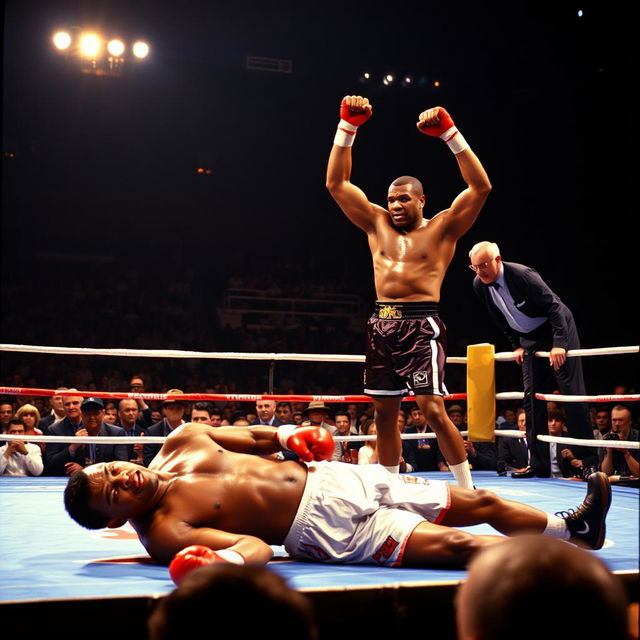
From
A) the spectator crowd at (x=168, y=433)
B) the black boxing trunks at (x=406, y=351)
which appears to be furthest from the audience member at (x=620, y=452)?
the black boxing trunks at (x=406, y=351)

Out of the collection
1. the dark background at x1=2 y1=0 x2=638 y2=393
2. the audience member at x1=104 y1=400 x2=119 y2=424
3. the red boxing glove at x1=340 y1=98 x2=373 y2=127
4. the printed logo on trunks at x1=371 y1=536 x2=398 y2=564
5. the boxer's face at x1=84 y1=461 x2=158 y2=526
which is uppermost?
the dark background at x1=2 y1=0 x2=638 y2=393

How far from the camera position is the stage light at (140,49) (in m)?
7.91

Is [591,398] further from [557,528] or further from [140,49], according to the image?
[140,49]

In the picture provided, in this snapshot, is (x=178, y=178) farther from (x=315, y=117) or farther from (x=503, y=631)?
(x=503, y=631)

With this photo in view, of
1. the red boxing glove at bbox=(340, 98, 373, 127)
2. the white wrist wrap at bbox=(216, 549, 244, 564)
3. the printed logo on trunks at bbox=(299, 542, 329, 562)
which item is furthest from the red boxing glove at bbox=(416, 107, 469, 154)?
the white wrist wrap at bbox=(216, 549, 244, 564)

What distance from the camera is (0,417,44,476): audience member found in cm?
408

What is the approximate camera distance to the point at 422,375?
105 inches

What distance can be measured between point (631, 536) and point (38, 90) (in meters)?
8.69

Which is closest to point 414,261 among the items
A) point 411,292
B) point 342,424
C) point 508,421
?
point 411,292

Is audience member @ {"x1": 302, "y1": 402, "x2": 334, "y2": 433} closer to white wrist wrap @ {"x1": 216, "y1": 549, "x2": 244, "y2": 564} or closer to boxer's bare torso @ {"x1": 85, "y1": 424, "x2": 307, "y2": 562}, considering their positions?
boxer's bare torso @ {"x1": 85, "y1": 424, "x2": 307, "y2": 562}

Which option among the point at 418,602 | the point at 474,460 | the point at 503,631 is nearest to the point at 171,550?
the point at 418,602

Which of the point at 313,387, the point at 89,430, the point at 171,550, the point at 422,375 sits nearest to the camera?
the point at 171,550

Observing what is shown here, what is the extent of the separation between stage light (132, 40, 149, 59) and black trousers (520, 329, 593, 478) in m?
5.79

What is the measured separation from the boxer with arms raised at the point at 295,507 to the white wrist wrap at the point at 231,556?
2.2 inches
